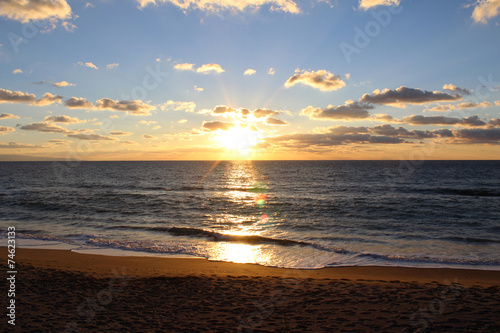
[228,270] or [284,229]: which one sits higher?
[228,270]

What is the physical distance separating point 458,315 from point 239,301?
5574 mm

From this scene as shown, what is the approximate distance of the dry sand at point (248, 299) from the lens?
7203 mm

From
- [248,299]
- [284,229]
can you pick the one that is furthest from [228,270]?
[284,229]

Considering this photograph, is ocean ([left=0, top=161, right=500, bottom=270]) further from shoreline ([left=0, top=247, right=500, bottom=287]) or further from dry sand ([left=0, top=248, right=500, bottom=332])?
dry sand ([left=0, top=248, right=500, bottom=332])

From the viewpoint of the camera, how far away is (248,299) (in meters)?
8.91

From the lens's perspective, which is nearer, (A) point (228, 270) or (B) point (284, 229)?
(A) point (228, 270)

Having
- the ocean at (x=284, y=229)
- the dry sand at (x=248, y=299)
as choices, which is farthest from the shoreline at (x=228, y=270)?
the ocean at (x=284, y=229)

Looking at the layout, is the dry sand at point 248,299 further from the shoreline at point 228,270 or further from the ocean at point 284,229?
the ocean at point 284,229

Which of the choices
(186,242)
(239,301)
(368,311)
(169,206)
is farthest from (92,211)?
(368,311)

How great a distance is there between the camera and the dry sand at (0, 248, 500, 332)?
7.20 m

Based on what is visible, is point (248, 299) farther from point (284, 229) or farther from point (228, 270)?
point (284, 229)

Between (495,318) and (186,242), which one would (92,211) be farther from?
(495,318)

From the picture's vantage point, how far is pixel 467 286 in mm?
10156

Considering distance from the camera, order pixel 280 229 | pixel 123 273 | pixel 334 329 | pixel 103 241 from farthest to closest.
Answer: pixel 280 229, pixel 103 241, pixel 123 273, pixel 334 329
